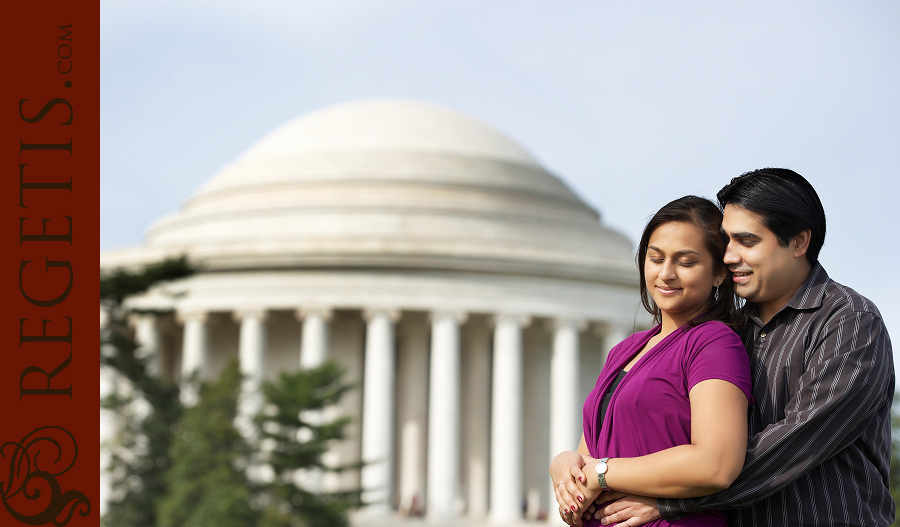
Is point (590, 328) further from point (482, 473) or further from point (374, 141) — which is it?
point (374, 141)

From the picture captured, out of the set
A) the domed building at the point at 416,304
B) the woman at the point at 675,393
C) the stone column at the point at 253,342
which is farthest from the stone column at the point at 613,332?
the woman at the point at 675,393

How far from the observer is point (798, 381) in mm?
6496

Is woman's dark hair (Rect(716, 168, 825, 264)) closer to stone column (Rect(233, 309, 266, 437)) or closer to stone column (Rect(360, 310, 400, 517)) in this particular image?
stone column (Rect(360, 310, 400, 517))

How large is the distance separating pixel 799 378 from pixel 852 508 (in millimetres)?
823

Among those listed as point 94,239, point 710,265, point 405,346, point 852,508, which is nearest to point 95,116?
point 94,239

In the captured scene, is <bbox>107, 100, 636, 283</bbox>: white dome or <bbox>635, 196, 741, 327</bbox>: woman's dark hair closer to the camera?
<bbox>635, 196, 741, 327</bbox>: woman's dark hair

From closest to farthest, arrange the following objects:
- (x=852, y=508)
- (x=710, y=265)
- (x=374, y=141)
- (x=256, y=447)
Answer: (x=852, y=508) < (x=710, y=265) < (x=256, y=447) < (x=374, y=141)

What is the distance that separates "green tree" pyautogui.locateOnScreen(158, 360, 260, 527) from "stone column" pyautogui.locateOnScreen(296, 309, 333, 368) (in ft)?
29.4

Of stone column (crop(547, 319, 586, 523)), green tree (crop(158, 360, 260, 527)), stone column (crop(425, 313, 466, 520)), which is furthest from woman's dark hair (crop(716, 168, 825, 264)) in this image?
stone column (crop(547, 319, 586, 523))

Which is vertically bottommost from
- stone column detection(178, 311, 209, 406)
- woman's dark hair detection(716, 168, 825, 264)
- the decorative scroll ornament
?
stone column detection(178, 311, 209, 406)

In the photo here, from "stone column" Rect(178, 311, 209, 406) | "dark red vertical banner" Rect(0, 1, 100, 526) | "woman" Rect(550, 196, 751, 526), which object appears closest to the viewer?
"woman" Rect(550, 196, 751, 526)

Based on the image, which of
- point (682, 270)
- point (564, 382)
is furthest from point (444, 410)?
point (682, 270)

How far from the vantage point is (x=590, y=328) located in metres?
50.1

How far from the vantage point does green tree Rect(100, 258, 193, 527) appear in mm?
37500
